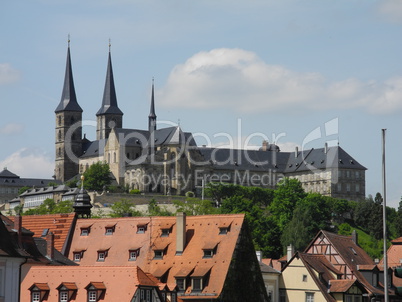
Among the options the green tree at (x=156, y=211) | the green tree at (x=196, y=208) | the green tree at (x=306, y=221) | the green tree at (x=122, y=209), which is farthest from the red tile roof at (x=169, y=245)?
the green tree at (x=156, y=211)

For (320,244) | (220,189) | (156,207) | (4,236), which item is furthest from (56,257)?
(220,189)

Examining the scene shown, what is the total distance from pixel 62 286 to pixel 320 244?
2916 cm


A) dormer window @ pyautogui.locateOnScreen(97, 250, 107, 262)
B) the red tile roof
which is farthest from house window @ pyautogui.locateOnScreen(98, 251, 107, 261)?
the red tile roof

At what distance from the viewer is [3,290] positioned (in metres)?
50.4

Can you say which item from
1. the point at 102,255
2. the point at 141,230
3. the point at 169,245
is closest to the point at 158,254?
the point at 169,245

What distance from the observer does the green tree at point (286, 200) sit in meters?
178

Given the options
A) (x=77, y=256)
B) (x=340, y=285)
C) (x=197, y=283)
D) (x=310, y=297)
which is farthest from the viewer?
(x=310, y=297)

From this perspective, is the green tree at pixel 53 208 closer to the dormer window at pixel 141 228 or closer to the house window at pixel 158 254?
the dormer window at pixel 141 228

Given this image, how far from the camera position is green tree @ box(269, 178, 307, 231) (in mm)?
177600

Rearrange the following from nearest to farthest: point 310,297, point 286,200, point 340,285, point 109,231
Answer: point 109,231 → point 340,285 → point 310,297 → point 286,200

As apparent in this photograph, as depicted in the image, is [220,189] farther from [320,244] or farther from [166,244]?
[166,244]

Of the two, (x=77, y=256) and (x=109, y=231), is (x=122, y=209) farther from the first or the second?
(x=77, y=256)

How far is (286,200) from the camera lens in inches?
7298

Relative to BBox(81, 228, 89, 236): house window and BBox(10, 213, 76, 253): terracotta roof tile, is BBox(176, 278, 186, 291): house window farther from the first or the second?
BBox(10, 213, 76, 253): terracotta roof tile
